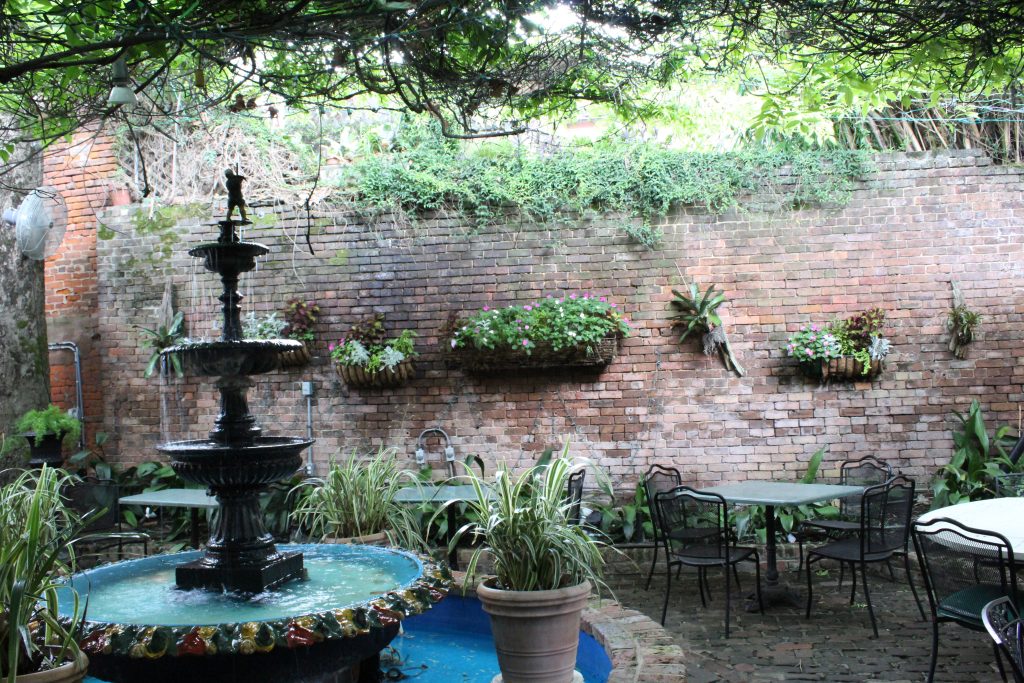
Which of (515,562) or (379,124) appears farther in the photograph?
(379,124)

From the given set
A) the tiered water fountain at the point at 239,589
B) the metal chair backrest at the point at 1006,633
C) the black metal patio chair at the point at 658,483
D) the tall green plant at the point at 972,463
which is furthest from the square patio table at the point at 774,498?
the metal chair backrest at the point at 1006,633

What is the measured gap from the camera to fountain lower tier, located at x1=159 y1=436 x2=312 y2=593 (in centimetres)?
360

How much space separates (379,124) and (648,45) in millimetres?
4243

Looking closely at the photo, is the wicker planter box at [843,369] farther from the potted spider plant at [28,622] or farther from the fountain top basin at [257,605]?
the potted spider plant at [28,622]

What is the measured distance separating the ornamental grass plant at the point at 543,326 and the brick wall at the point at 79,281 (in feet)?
12.4

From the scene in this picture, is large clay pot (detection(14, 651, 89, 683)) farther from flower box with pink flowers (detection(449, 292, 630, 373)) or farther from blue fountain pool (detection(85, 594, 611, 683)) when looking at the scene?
flower box with pink flowers (detection(449, 292, 630, 373))

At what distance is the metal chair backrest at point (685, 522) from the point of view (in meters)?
4.86

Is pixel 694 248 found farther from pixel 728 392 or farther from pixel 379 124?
pixel 379 124

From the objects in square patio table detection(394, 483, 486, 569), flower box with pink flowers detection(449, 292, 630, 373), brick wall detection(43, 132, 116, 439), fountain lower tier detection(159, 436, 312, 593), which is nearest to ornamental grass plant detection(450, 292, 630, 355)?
flower box with pink flowers detection(449, 292, 630, 373)

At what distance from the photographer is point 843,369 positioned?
21.8 ft

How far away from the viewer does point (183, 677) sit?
298 cm

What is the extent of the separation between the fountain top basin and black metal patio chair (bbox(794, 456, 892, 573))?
301cm

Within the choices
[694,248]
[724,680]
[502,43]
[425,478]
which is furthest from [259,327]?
[724,680]

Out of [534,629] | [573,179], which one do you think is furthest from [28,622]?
[573,179]
